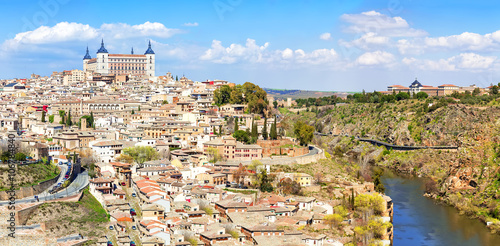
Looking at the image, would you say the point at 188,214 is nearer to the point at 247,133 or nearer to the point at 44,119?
the point at 247,133

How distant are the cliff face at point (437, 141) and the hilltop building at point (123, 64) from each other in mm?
26393

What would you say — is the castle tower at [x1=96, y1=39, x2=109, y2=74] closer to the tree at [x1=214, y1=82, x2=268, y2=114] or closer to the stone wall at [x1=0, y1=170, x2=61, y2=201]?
the tree at [x1=214, y1=82, x2=268, y2=114]

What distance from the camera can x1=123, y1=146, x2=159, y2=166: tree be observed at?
1684 inches

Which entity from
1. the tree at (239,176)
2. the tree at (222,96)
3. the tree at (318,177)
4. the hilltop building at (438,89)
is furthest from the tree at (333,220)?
the hilltop building at (438,89)

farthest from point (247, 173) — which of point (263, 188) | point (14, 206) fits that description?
point (14, 206)

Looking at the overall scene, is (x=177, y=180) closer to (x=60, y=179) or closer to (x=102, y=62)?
(x=60, y=179)

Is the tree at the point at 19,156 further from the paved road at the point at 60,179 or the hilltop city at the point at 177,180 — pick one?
the paved road at the point at 60,179

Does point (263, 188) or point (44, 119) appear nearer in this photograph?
point (263, 188)

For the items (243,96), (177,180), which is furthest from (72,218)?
(243,96)

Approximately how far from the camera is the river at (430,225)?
114ft

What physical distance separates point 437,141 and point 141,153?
122ft

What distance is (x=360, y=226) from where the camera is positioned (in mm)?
32750

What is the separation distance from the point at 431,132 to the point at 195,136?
32.5 meters

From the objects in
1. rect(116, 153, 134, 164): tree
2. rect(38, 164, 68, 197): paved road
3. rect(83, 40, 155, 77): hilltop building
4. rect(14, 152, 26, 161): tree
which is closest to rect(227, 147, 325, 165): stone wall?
rect(116, 153, 134, 164): tree
